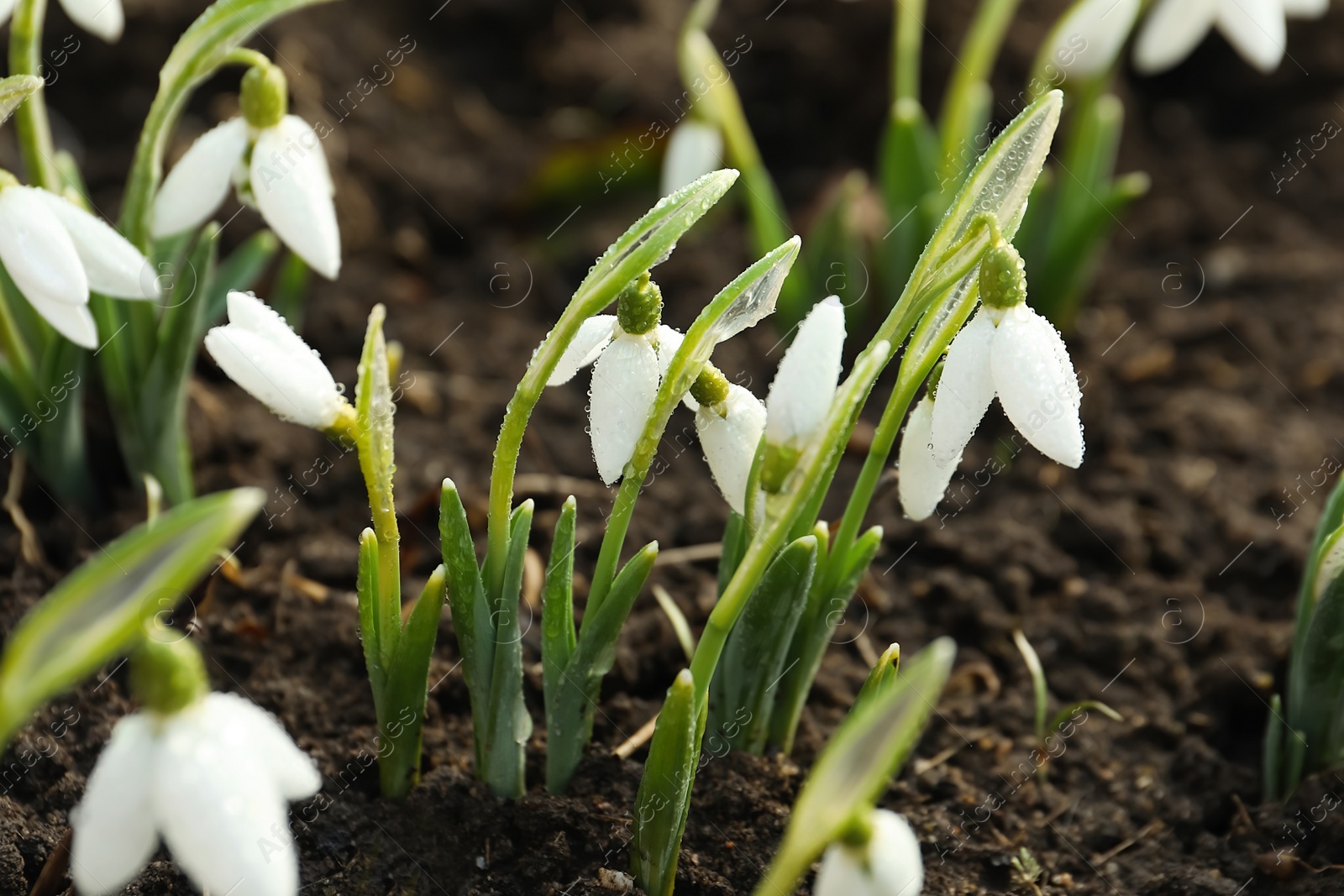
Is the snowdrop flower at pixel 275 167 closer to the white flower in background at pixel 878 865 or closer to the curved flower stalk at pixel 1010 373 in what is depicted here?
the curved flower stalk at pixel 1010 373

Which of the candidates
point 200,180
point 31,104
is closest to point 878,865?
point 200,180

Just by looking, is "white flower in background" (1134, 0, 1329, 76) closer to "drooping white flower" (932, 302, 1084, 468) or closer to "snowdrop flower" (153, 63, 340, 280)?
"drooping white flower" (932, 302, 1084, 468)

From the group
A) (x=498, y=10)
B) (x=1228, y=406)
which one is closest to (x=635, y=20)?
(x=498, y=10)

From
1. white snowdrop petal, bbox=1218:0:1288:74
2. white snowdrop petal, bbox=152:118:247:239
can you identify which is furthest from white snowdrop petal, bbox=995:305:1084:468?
white snowdrop petal, bbox=1218:0:1288:74

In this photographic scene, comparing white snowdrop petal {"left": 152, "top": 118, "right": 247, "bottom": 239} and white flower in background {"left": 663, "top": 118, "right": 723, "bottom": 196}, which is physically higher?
white snowdrop petal {"left": 152, "top": 118, "right": 247, "bottom": 239}

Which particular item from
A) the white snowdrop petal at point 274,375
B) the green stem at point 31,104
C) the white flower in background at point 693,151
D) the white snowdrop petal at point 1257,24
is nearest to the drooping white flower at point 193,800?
the white snowdrop petal at point 274,375

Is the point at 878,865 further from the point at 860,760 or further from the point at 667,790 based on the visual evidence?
the point at 667,790

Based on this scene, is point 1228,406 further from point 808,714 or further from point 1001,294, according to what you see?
point 1001,294
